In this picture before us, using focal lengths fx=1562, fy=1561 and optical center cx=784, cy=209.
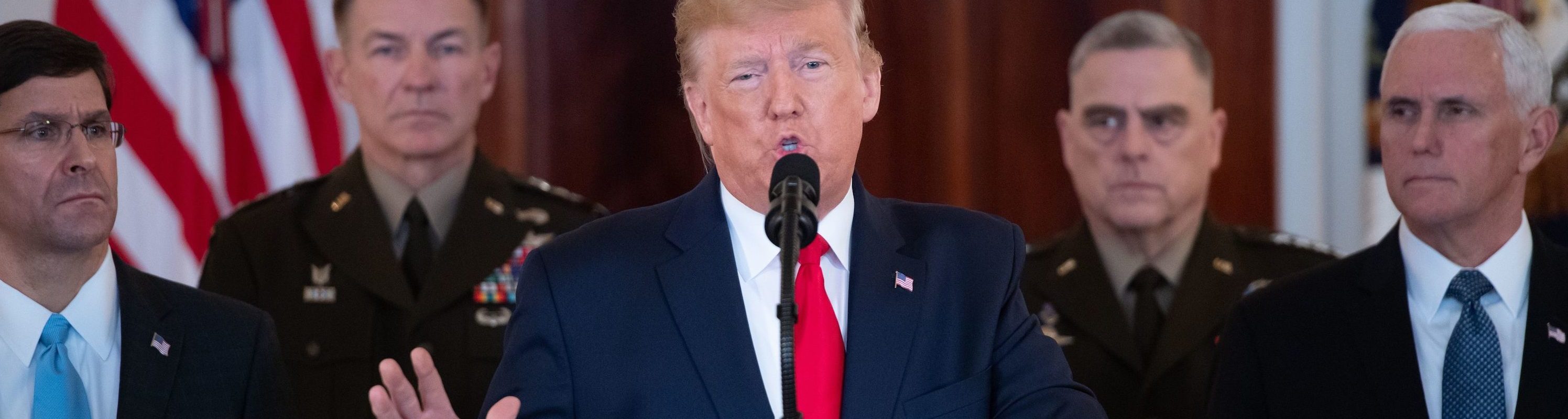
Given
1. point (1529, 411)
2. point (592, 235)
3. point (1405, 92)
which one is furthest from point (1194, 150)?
point (592, 235)

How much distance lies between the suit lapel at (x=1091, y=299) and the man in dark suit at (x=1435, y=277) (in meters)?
0.72

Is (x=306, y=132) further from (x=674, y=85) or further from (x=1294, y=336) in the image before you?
(x=1294, y=336)

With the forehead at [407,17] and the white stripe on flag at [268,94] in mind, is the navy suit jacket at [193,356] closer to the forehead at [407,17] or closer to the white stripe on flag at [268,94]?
the forehead at [407,17]

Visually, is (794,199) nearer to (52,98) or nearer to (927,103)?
(52,98)

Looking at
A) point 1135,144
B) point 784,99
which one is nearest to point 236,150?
point 1135,144

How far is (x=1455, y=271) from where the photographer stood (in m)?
2.80

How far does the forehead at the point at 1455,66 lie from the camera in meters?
2.83

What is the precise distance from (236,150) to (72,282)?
1982 mm

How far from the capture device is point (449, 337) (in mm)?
3490

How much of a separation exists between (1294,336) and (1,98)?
2.25 metres

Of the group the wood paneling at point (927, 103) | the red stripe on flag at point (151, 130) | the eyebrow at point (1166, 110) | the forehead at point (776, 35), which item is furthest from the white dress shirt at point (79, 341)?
the eyebrow at point (1166, 110)

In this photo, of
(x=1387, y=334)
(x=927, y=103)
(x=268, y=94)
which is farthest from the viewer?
(x=927, y=103)

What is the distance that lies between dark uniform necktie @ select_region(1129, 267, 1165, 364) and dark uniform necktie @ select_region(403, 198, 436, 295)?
1.66m

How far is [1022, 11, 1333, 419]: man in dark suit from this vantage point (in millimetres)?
3658
